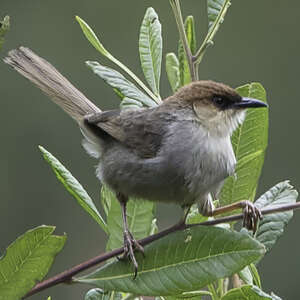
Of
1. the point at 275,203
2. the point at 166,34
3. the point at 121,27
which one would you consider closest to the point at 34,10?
the point at 121,27

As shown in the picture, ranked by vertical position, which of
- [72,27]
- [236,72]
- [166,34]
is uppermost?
[72,27]

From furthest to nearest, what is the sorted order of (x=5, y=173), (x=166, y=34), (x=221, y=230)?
1. (x=166, y=34)
2. (x=5, y=173)
3. (x=221, y=230)

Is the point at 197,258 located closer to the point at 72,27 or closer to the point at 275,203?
the point at 275,203

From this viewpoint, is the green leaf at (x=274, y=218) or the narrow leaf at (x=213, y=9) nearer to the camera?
the green leaf at (x=274, y=218)

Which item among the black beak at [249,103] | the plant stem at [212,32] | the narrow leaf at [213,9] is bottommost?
the black beak at [249,103]

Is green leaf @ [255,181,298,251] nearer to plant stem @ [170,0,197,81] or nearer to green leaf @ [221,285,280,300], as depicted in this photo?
green leaf @ [221,285,280,300]

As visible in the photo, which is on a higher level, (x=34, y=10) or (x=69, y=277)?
(x=34, y=10)

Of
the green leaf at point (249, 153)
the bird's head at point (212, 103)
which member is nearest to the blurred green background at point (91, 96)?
the bird's head at point (212, 103)

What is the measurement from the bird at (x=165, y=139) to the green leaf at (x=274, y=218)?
151mm

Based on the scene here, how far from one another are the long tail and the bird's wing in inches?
4.4

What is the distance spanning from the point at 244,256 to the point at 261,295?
0.14m

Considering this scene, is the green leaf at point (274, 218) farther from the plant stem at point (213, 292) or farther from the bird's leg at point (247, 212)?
the plant stem at point (213, 292)

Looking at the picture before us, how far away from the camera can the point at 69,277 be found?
2.30 metres

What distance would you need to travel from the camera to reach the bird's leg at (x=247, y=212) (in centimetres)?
274
